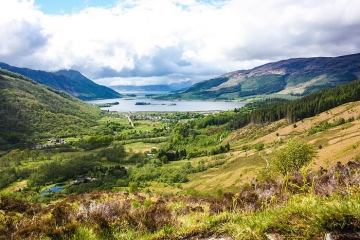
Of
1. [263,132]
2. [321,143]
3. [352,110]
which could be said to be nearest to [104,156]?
[263,132]

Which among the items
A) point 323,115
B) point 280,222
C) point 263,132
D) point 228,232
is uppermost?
point 280,222

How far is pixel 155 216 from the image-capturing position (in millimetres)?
9234

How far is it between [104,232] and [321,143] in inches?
3695

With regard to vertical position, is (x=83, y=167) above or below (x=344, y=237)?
below

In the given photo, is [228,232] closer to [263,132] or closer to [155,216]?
[155,216]

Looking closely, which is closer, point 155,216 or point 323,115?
point 155,216

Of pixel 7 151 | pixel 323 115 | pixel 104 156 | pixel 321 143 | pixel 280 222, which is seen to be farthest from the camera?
pixel 7 151

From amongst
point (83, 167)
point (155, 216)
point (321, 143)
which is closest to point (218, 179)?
point (321, 143)

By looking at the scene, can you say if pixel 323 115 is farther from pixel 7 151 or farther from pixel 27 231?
pixel 7 151

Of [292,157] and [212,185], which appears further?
[212,185]

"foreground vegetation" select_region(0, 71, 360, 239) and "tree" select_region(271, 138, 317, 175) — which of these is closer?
"foreground vegetation" select_region(0, 71, 360, 239)

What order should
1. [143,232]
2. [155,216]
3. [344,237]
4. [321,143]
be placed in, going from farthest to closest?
[321,143]
[155,216]
[143,232]
[344,237]

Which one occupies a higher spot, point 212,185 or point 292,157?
point 292,157

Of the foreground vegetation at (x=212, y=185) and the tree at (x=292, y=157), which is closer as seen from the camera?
the foreground vegetation at (x=212, y=185)
